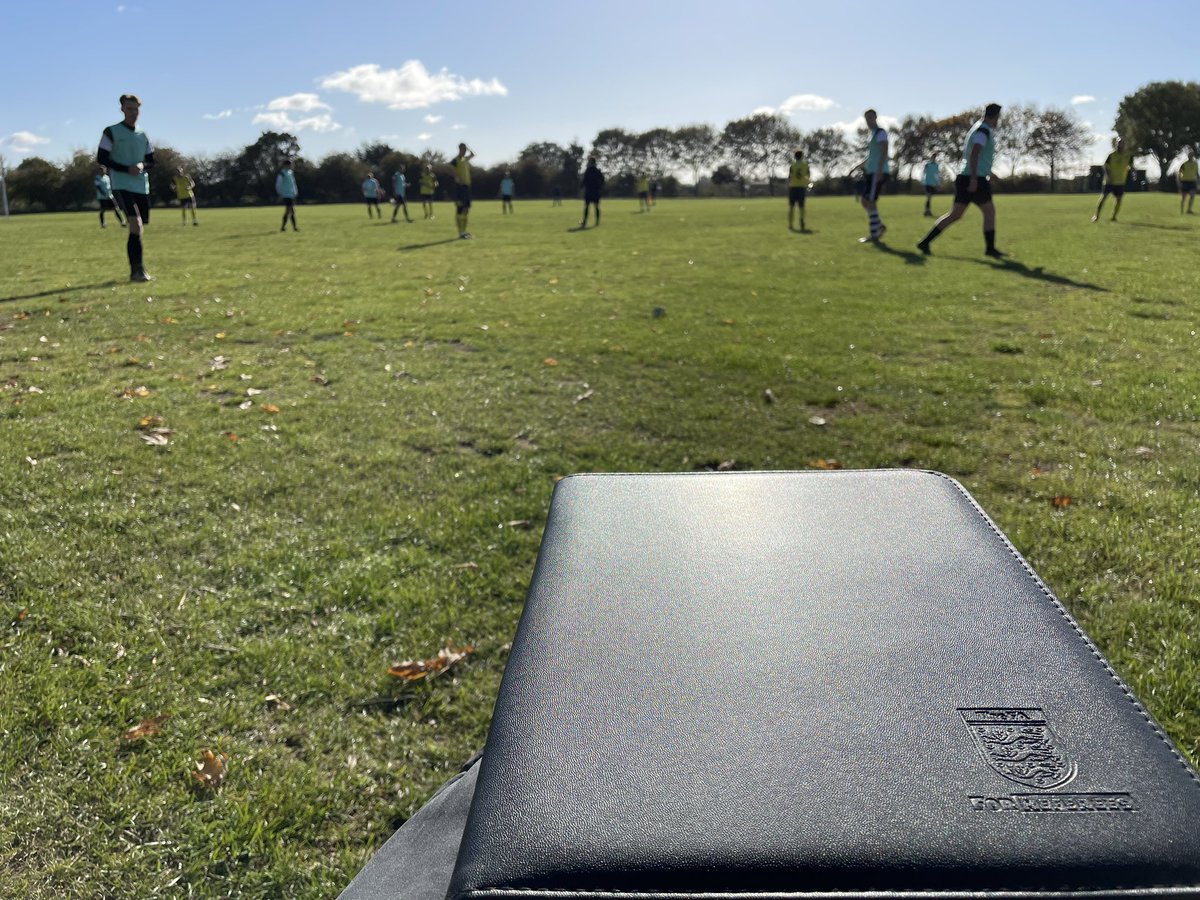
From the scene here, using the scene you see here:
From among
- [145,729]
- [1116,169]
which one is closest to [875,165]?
[1116,169]

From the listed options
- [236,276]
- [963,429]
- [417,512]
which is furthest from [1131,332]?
[236,276]

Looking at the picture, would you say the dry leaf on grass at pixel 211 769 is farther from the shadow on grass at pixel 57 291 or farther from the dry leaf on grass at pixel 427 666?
the shadow on grass at pixel 57 291

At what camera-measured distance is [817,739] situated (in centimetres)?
104

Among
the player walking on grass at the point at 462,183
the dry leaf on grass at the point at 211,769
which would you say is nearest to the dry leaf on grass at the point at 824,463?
the dry leaf on grass at the point at 211,769

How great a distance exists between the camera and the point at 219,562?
11.4 ft

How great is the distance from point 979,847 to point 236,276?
13.6 m

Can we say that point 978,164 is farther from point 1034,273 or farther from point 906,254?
point 906,254

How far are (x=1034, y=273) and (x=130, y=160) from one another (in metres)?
13.1

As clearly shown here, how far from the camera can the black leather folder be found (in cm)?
87

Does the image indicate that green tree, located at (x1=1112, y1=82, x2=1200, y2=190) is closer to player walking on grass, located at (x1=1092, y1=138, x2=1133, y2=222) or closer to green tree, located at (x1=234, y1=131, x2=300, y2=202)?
player walking on grass, located at (x1=1092, y1=138, x2=1133, y2=222)

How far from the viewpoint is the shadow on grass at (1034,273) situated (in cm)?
1062

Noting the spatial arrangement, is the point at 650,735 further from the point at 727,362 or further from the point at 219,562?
the point at 727,362

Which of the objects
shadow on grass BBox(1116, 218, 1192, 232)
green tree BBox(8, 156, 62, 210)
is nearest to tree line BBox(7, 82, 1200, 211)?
green tree BBox(8, 156, 62, 210)

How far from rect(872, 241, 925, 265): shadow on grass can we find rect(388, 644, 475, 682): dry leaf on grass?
12.4 meters
